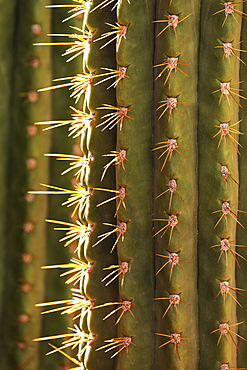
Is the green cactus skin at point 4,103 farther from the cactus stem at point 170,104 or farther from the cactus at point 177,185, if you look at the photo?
the cactus stem at point 170,104

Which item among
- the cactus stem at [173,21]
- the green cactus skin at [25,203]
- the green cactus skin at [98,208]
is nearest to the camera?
the cactus stem at [173,21]

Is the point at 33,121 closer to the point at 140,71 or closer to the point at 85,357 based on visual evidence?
the point at 140,71

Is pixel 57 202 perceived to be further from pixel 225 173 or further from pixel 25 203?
pixel 225 173

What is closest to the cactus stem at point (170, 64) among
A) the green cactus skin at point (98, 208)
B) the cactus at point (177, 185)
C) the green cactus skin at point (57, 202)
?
the cactus at point (177, 185)

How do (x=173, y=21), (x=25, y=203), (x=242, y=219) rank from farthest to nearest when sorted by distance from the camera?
(x=25, y=203) < (x=242, y=219) < (x=173, y=21)

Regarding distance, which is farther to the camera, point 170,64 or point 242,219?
point 242,219

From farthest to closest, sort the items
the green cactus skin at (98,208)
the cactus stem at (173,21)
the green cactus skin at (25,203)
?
the green cactus skin at (25,203) < the green cactus skin at (98,208) < the cactus stem at (173,21)

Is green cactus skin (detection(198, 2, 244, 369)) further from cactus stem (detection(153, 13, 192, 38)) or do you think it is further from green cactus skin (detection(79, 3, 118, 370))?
green cactus skin (detection(79, 3, 118, 370))

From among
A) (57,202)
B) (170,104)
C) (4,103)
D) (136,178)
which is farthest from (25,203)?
(170,104)
